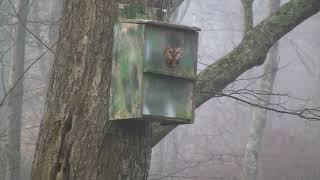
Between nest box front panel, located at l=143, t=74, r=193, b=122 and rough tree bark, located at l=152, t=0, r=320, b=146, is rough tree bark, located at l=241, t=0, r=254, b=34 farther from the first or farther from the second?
nest box front panel, located at l=143, t=74, r=193, b=122

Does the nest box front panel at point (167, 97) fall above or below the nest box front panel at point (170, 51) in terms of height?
below

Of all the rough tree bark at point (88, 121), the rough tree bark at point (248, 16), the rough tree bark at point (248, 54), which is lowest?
the rough tree bark at point (88, 121)

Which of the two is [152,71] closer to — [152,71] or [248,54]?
[152,71]

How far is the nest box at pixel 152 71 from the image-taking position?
2.81 m

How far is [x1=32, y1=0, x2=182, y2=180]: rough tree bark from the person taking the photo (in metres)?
2.93

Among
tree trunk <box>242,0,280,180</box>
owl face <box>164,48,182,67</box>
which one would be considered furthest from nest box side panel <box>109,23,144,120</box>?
tree trunk <box>242,0,280,180</box>

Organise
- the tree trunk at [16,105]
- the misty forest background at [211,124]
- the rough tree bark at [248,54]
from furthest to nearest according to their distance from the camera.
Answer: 1. the misty forest background at [211,124]
2. the tree trunk at [16,105]
3. the rough tree bark at [248,54]

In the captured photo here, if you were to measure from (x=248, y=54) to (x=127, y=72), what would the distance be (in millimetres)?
2784

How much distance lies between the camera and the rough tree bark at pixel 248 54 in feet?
17.7

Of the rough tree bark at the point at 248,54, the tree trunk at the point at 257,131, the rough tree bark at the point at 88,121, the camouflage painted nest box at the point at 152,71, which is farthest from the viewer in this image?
the tree trunk at the point at 257,131

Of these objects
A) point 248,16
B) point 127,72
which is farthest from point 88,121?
point 248,16

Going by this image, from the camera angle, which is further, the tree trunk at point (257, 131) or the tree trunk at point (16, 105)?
the tree trunk at point (257, 131)

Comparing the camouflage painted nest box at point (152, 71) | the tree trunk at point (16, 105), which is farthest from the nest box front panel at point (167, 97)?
the tree trunk at point (16, 105)

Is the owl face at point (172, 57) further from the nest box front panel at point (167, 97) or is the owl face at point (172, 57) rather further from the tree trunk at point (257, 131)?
the tree trunk at point (257, 131)
